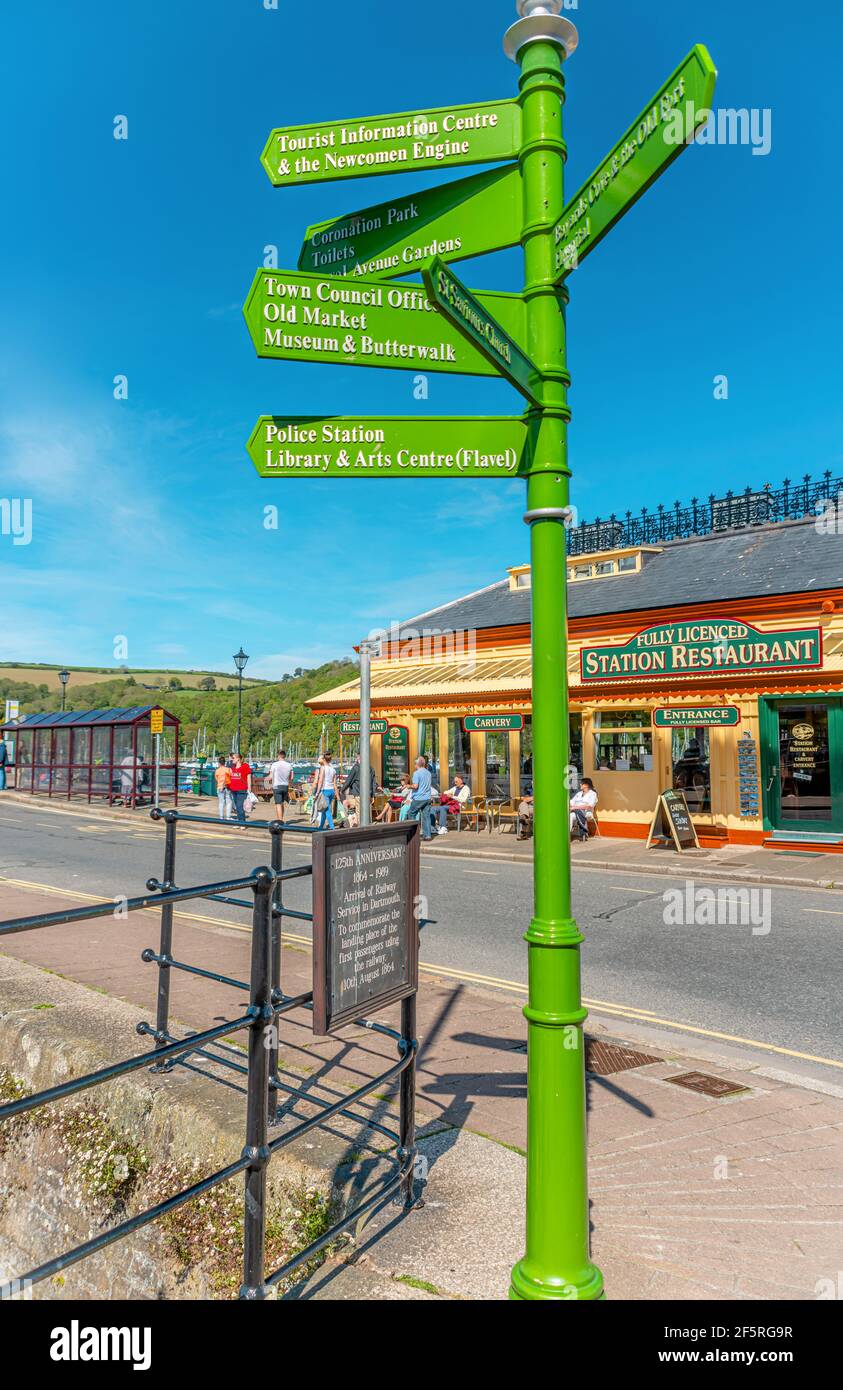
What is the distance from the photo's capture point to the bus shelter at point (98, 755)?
29347mm

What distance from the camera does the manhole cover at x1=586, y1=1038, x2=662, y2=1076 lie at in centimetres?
522

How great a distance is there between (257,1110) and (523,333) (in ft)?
8.60

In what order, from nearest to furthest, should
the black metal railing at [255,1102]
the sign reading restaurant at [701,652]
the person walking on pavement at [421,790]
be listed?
1. the black metal railing at [255,1102]
2. the sign reading restaurant at [701,652]
3. the person walking on pavement at [421,790]

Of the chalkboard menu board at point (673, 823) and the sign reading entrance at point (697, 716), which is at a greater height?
the sign reading entrance at point (697, 716)

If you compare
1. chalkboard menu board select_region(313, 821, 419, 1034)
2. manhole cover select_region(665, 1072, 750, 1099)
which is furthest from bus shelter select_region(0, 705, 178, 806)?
chalkboard menu board select_region(313, 821, 419, 1034)

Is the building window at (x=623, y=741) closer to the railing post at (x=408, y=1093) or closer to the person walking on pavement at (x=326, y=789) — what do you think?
the person walking on pavement at (x=326, y=789)

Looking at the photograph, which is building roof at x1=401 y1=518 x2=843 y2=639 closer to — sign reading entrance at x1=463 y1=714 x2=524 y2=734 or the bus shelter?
sign reading entrance at x1=463 y1=714 x2=524 y2=734

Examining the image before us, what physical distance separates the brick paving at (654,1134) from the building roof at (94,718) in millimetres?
22953

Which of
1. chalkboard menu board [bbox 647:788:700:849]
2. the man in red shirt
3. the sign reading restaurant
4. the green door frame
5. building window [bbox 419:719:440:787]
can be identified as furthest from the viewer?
building window [bbox 419:719:440:787]

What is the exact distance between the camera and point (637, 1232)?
3320mm

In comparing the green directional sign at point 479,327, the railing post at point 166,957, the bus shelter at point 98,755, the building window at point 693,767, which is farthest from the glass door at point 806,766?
the bus shelter at point 98,755

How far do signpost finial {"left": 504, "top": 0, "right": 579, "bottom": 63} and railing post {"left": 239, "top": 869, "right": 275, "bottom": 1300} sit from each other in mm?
2817

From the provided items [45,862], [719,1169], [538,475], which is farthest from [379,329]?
[45,862]
